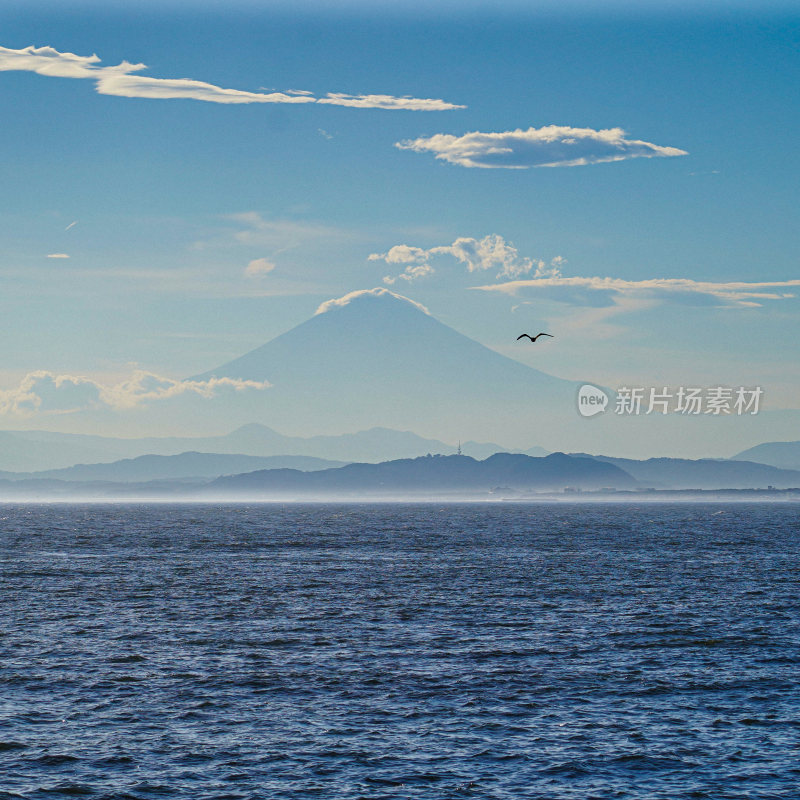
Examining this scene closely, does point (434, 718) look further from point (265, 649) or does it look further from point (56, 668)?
point (56, 668)

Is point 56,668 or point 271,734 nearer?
point 271,734

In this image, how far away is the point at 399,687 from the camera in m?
45.3

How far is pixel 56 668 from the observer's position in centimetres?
4966

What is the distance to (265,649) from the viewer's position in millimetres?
54625

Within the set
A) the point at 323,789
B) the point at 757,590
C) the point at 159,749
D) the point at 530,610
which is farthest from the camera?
the point at 757,590

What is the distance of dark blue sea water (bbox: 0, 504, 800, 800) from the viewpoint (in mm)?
33438

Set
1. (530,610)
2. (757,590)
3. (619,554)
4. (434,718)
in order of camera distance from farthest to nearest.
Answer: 1. (619,554)
2. (757,590)
3. (530,610)
4. (434,718)

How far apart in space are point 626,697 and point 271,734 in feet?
51.4

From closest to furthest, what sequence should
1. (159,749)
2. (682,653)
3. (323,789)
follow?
(323,789)
(159,749)
(682,653)

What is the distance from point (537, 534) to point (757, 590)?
339ft

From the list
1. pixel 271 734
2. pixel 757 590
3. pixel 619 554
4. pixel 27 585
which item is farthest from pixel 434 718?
pixel 619 554

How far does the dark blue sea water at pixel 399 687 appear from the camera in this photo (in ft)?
110

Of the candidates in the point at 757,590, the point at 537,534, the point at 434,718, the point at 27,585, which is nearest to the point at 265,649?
the point at 434,718

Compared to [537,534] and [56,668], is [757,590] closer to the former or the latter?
[56,668]
